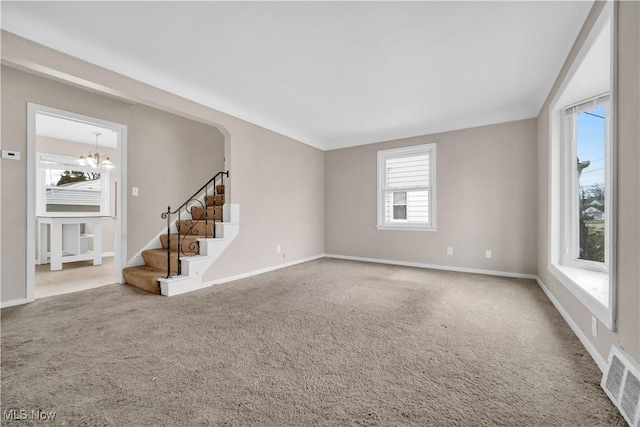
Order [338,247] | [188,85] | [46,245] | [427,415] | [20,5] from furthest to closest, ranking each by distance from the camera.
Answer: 1. [338,247]
2. [46,245]
3. [188,85]
4. [20,5]
5. [427,415]

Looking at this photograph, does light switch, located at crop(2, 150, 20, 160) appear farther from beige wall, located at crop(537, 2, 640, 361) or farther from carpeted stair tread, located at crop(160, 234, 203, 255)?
beige wall, located at crop(537, 2, 640, 361)

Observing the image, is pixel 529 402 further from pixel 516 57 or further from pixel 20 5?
pixel 20 5

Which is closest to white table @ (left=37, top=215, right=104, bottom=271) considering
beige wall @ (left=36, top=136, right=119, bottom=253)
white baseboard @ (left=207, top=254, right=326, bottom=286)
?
beige wall @ (left=36, top=136, right=119, bottom=253)

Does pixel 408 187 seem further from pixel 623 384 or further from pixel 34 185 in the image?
pixel 34 185

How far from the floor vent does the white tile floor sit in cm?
496

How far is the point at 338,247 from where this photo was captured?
19.1ft

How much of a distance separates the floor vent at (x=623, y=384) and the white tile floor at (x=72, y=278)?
16.3ft

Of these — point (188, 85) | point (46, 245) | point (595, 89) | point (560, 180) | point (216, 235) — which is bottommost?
point (46, 245)

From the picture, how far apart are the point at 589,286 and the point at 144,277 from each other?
444 centimetres

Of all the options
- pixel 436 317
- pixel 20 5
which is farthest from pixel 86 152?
pixel 436 317

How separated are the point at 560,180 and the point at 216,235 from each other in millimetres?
4172

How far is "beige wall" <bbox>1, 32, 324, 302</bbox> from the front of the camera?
2.70 meters

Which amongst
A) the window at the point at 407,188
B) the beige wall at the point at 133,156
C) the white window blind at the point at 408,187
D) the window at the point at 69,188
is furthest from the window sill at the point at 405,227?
the window at the point at 69,188

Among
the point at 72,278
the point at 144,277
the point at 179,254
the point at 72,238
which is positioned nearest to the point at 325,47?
the point at 179,254
